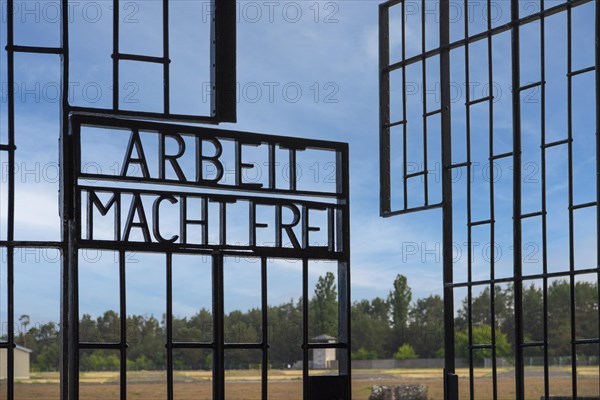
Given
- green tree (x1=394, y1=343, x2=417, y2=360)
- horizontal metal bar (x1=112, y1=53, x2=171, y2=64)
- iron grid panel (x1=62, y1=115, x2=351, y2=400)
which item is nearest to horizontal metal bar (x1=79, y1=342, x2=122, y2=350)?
iron grid panel (x1=62, y1=115, x2=351, y2=400)

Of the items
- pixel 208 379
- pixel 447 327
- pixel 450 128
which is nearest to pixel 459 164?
pixel 450 128

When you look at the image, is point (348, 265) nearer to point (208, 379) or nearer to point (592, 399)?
point (592, 399)

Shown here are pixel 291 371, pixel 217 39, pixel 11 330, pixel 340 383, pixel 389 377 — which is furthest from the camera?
pixel 291 371

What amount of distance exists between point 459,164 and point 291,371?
74.0m

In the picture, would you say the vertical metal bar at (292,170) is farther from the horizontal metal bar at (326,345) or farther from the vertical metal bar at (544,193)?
the vertical metal bar at (544,193)

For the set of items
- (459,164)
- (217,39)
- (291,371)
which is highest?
(217,39)

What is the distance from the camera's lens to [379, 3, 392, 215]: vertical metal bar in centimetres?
940

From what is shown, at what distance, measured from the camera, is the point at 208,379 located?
73812 millimetres

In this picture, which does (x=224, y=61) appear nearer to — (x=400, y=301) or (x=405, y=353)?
(x=400, y=301)

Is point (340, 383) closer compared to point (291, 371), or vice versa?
point (340, 383)

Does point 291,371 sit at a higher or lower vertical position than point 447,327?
lower

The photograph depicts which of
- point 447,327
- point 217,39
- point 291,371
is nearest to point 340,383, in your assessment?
point 447,327

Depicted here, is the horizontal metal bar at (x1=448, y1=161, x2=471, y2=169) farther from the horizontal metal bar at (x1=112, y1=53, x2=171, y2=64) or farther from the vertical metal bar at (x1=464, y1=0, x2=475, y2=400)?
the horizontal metal bar at (x1=112, y1=53, x2=171, y2=64)

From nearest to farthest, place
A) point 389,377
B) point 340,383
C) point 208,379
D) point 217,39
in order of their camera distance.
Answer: point 217,39, point 340,383, point 389,377, point 208,379
